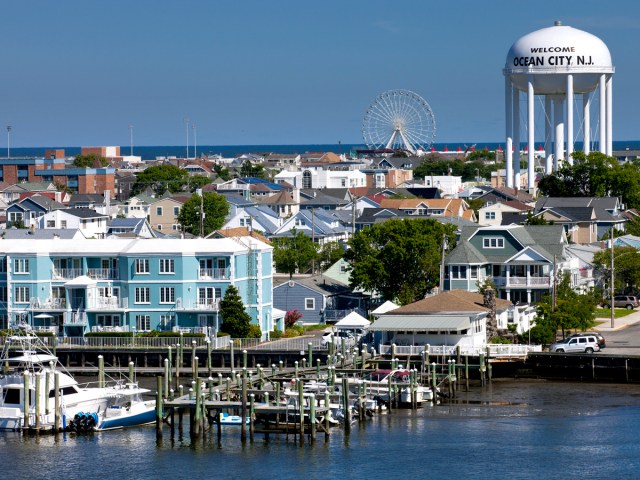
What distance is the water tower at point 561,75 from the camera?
155 metres

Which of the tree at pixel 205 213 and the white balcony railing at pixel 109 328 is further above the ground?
the tree at pixel 205 213

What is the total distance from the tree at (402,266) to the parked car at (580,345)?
13.4 meters

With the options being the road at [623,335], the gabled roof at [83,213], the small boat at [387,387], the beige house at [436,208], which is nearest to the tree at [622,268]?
the road at [623,335]

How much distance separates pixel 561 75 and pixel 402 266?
65.6 m

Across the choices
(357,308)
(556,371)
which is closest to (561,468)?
(556,371)

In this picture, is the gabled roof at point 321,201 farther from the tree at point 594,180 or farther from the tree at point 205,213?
the tree at point 594,180

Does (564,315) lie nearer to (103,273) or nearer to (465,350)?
(465,350)

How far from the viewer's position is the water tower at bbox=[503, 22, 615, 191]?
154750mm

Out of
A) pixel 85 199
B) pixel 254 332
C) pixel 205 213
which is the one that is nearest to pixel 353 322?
pixel 254 332

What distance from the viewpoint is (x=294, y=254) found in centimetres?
11438

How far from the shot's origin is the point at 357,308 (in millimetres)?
95625

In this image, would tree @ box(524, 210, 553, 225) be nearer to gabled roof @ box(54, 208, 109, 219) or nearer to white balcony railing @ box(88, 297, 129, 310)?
gabled roof @ box(54, 208, 109, 219)

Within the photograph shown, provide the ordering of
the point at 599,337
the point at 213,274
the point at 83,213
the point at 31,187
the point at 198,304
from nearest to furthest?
1. the point at 599,337
2. the point at 198,304
3. the point at 213,274
4. the point at 83,213
5. the point at 31,187

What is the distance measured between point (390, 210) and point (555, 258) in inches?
1971
